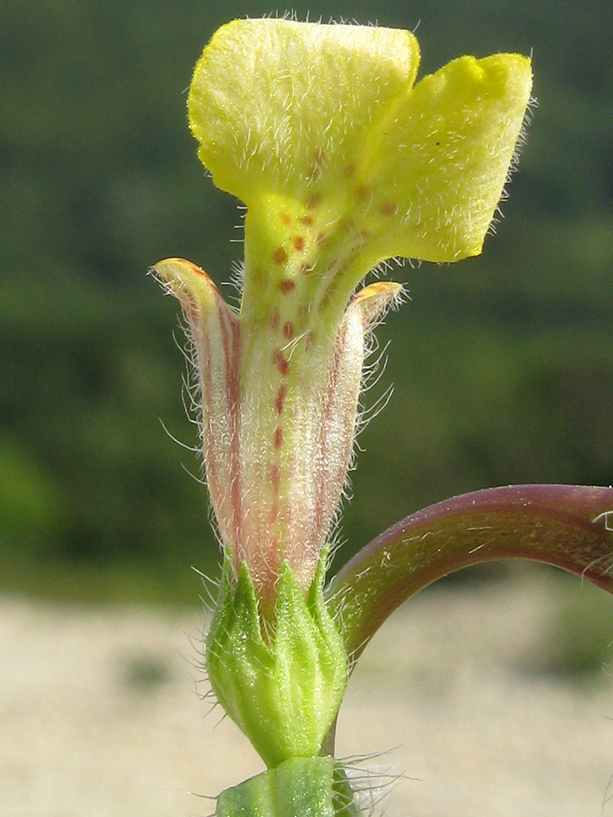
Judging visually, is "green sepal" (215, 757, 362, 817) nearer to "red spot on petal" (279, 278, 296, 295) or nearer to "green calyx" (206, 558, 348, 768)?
"green calyx" (206, 558, 348, 768)

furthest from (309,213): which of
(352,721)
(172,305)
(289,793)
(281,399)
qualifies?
(172,305)

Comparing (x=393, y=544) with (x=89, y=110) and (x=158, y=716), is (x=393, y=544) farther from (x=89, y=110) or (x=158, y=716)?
(x=89, y=110)

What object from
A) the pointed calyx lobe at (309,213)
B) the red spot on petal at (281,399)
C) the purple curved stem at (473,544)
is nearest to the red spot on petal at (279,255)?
the pointed calyx lobe at (309,213)

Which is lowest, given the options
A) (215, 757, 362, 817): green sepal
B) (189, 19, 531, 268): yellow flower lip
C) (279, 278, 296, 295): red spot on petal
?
(215, 757, 362, 817): green sepal

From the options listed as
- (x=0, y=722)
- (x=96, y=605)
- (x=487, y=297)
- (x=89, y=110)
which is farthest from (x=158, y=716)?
(x=89, y=110)

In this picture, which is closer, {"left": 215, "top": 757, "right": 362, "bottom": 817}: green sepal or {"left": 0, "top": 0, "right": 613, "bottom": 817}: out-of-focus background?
{"left": 215, "top": 757, "right": 362, "bottom": 817}: green sepal

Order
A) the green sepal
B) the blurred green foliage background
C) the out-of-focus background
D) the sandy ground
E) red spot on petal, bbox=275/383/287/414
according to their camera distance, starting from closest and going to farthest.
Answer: the green sepal
red spot on petal, bbox=275/383/287/414
the sandy ground
the out-of-focus background
the blurred green foliage background

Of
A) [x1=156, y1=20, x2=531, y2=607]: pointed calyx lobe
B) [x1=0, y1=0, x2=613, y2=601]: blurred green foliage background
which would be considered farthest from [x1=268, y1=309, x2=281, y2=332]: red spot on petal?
[x1=0, y1=0, x2=613, y2=601]: blurred green foliage background

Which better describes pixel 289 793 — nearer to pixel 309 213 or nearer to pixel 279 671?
pixel 279 671
